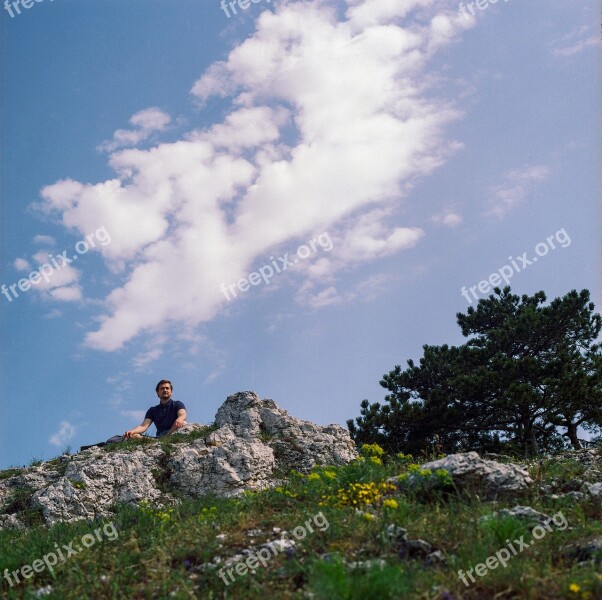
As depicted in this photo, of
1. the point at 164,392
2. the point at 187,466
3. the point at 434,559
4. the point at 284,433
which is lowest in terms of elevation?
the point at 434,559

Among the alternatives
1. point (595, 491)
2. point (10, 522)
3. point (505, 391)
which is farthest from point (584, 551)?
point (505, 391)

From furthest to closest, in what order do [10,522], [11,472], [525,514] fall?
1. [11,472]
2. [10,522]
3. [525,514]

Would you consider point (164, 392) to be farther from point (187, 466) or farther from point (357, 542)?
point (357, 542)

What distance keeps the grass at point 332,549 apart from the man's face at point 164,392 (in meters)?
6.51

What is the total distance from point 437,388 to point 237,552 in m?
23.0

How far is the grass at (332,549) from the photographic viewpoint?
4.93m

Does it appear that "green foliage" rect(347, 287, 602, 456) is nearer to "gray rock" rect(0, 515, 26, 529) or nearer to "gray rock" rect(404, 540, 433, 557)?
"gray rock" rect(0, 515, 26, 529)

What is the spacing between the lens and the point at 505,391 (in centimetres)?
2575

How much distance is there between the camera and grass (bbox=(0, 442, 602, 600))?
4.93m

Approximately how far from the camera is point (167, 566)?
5863mm

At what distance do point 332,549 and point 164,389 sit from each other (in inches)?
377

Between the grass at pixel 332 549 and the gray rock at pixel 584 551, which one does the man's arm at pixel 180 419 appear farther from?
the gray rock at pixel 584 551

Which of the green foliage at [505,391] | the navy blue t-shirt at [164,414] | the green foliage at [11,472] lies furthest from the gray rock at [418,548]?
the green foliage at [505,391]

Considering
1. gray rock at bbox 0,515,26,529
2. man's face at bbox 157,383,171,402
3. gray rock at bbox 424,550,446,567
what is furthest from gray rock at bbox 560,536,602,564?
man's face at bbox 157,383,171,402
